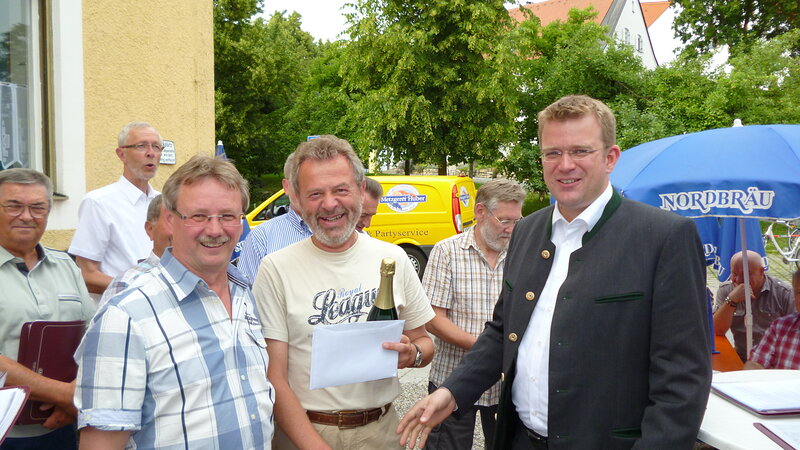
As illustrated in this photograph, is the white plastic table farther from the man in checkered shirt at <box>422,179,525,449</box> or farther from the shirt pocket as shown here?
the shirt pocket

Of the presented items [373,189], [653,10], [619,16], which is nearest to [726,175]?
[373,189]

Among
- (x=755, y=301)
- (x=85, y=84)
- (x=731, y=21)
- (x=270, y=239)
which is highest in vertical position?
(x=731, y=21)

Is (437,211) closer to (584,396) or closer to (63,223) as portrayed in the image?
(63,223)

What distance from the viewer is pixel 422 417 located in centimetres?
214

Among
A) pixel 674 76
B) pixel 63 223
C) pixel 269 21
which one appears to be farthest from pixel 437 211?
pixel 269 21

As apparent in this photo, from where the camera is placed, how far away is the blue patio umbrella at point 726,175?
3283 millimetres

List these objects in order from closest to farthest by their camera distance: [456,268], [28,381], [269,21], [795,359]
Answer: [28,381] → [456,268] → [795,359] → [269,21]

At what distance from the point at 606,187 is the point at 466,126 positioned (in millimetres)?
16911

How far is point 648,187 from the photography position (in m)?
3.77

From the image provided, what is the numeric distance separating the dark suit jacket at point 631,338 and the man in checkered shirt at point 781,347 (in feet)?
8.24

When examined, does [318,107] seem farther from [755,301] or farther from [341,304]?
[341,304]

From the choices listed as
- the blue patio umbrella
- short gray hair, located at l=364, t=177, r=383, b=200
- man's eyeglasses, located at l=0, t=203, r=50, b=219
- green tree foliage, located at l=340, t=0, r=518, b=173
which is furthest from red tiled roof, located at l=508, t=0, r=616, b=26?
man's eyeglasses, located at l=0, t=203, r=50, b=219

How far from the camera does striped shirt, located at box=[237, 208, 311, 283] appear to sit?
338 centimetres

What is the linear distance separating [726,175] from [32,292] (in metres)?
3.71
